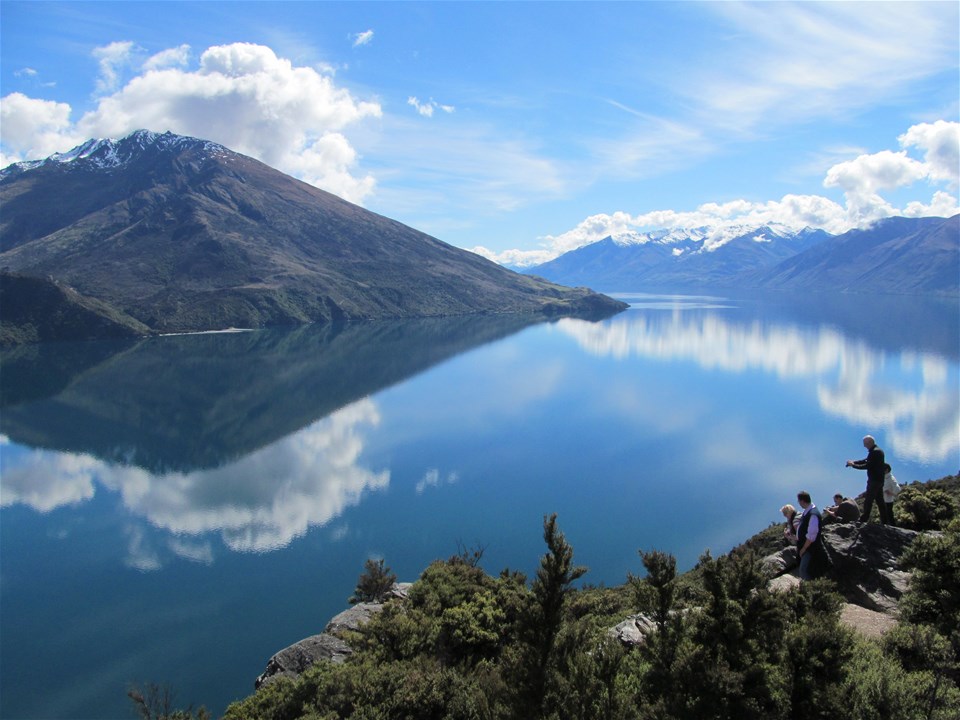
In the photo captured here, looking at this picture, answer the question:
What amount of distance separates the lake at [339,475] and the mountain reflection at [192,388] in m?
0.58

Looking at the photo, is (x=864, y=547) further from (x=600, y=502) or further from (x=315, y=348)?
(x=315, y=348)

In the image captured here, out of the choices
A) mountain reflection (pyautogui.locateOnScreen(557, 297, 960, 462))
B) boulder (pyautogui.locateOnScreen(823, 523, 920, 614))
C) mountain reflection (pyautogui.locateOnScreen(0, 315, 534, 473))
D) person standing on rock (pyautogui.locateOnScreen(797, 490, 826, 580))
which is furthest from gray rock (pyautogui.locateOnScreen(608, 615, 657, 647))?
mountain reflection (pyautogui.locateOnScreen(0, 315, 534, 473))

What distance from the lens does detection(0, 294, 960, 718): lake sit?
28.0 meters

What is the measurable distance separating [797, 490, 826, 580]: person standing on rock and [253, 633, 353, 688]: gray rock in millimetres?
12080

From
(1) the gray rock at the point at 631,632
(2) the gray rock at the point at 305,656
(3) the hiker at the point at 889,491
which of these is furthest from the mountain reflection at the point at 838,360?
(2) the gray rock at the point at 305,656

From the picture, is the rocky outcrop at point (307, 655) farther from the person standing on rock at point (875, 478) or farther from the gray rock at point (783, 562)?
the person standing on rock at point (875, 478)

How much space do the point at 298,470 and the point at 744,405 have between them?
4957 centimetres

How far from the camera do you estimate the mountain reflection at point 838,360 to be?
5930 centimetres

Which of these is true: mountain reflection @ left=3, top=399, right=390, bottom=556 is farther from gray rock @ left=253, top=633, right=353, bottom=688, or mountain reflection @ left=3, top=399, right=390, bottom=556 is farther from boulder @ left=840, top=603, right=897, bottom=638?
boulder @ left=840, top=603, right=897, bottom=638

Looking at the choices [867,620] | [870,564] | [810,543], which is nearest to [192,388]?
[810,543]

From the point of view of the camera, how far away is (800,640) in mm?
9375

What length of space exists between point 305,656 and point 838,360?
334 feet

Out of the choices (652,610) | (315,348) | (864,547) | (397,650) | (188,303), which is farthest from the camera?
(188,303)

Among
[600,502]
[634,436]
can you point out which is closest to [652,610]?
[600,502]
